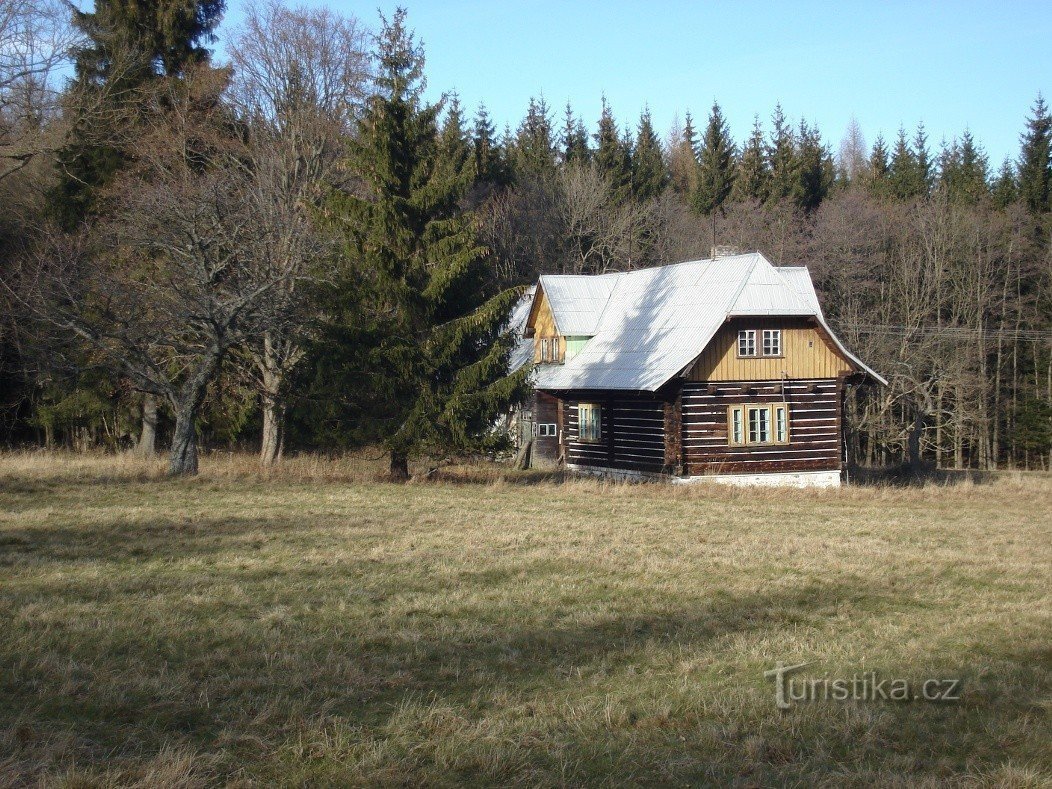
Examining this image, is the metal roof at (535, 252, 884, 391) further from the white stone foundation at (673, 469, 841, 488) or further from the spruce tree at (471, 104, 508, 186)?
the spruce tree at (471, 104, 508, 186)

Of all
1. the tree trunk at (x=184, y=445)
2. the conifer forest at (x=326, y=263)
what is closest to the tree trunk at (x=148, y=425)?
the conifer forest at (x=326, y=263)

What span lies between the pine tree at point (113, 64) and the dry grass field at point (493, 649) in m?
17.6

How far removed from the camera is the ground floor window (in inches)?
1239

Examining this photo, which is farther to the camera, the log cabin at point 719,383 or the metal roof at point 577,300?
the metal roof at point 577,300

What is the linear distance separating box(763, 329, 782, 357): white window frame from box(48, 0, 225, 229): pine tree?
20906mm

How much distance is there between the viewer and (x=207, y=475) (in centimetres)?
2461

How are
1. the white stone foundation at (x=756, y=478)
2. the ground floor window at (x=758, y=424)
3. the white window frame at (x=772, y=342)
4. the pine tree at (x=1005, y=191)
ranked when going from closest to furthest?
the white stone foundation at (x=756, y=478), the ground floor window at (x=758, y=424), the white window frame at (x=772, y=342), the pine tree at (x=1005, y=191)

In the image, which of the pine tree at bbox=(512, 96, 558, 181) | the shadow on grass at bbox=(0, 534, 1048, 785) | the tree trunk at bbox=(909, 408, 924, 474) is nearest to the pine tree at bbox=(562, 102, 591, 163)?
the pine tree at bbox=(512, 96, 558, 181)

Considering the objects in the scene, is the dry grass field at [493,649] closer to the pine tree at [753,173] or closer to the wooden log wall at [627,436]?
the wooden log wall at [627,436]

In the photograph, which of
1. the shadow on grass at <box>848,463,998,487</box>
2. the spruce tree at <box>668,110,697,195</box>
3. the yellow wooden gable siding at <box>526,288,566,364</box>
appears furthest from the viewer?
the spruce tree at <box>668,110,697,195</box>

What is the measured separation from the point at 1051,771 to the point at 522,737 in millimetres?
3587

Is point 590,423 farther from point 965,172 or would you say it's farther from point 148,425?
point 965,172

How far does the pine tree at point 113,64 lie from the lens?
102ft

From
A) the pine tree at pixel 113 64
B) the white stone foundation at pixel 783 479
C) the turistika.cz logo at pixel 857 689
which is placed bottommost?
the turistika.cz logo at pixel 857 689
